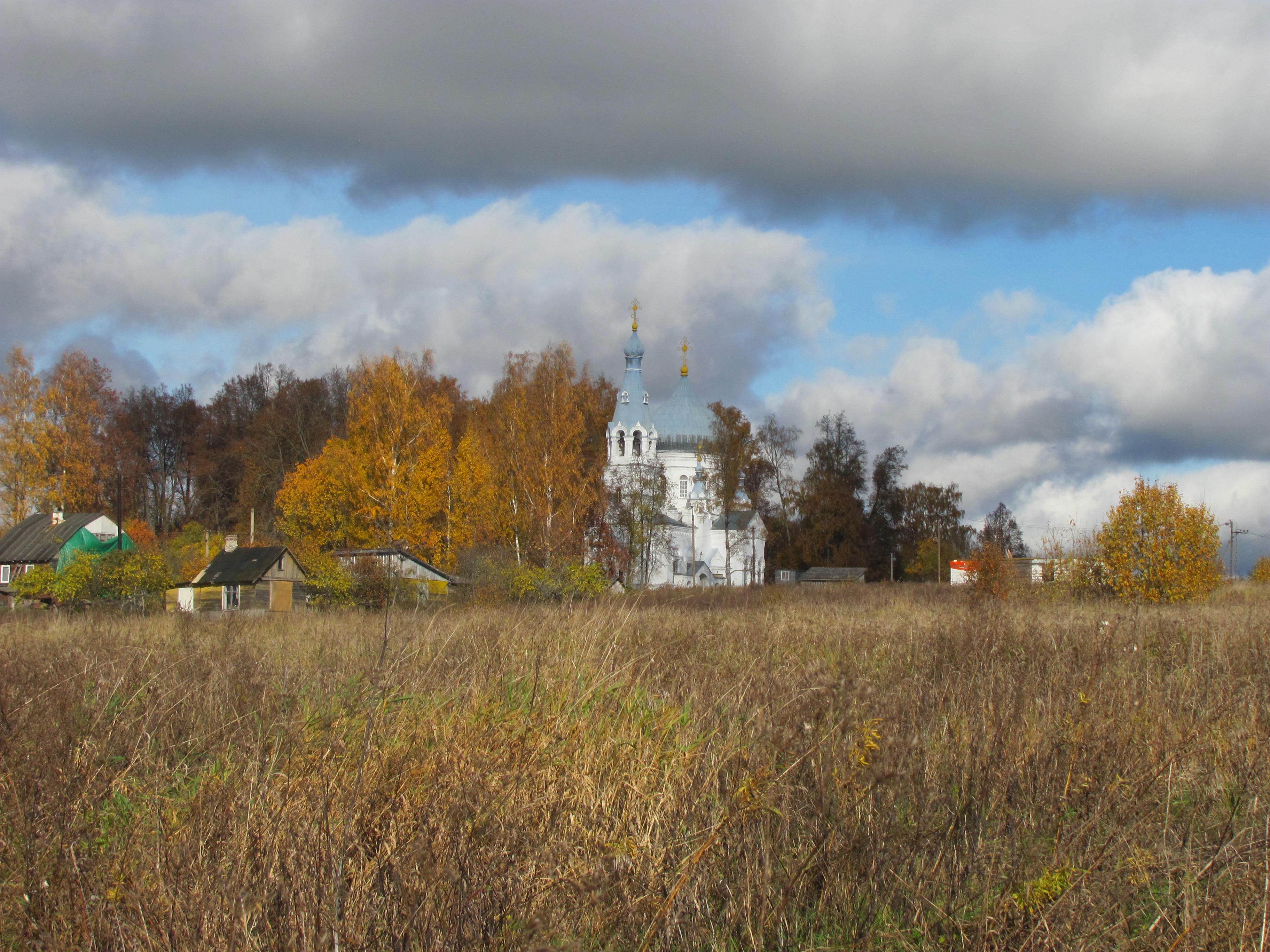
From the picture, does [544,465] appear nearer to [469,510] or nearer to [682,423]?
[469,510]

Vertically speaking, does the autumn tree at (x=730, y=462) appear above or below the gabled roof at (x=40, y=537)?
above

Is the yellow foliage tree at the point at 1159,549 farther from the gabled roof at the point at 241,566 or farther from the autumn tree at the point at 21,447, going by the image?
the autumn tree at the point at 21,447

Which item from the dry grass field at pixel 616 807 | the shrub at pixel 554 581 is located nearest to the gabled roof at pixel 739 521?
the shrub at pixel 554 581

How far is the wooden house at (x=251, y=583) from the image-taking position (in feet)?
109

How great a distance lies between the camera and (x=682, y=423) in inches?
2509

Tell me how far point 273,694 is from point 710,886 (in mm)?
3102

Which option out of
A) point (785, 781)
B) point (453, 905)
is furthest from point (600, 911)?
point (785, 781)

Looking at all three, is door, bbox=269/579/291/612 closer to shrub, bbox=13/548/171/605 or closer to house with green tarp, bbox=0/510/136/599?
shrub, bbox=13/548/171/605

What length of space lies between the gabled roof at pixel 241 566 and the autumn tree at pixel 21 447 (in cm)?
987

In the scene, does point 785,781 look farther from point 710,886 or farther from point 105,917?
point 105,917

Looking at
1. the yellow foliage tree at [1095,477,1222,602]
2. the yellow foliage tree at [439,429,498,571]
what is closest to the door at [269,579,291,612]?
the yellow foliage tree at [439,429,498,571]

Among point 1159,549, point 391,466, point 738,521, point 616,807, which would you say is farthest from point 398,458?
point 616,807

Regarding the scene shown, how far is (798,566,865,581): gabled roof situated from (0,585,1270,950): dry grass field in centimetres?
4765

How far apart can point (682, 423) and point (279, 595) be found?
34.3 metres
